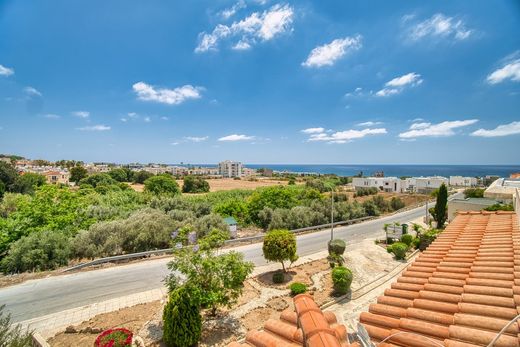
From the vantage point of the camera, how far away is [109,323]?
8.48m

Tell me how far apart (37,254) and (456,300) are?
1853 centimetres

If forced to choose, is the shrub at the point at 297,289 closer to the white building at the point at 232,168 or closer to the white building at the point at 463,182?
the white building at the point at 463,182

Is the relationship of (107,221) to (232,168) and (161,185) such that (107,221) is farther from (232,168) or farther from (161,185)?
(232,168)

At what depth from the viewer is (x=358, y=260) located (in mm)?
15781

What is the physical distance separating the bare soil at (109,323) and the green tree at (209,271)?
85.2 inches

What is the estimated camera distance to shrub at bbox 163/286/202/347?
6.80m

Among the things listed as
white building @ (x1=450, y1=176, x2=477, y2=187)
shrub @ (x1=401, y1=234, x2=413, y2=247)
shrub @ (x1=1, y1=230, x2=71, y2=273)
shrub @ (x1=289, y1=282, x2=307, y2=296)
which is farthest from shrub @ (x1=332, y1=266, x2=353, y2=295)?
white building @ (x1=450, y1=176, x2=477, y2=187)

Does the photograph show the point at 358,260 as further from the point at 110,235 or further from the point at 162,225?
the point at 110,235

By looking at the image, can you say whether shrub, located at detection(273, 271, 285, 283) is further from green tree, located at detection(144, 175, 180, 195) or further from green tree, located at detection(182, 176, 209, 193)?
green tree, located at detection(182, 176, 209, 193)

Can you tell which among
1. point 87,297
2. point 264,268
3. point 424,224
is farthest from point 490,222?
point 424,224

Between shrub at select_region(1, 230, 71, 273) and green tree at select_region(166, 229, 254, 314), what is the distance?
10486 millimetres

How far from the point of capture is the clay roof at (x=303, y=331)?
2728 millimetres

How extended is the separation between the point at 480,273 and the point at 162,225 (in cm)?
1772

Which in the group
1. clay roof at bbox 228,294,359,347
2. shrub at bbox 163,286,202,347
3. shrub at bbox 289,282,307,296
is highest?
clay roof at bbox 228,294,359,347
